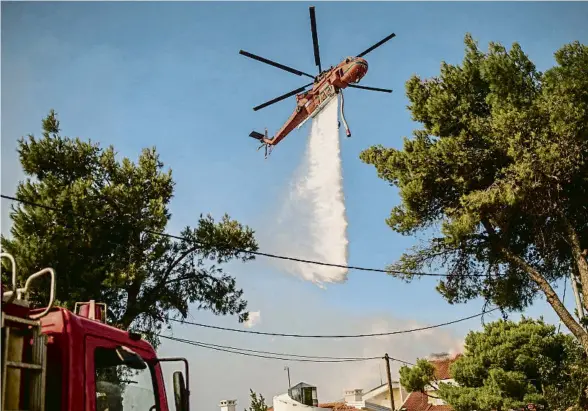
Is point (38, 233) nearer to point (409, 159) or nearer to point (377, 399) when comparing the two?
point (409, 159)

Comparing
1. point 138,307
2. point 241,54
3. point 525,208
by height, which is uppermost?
point 241,54

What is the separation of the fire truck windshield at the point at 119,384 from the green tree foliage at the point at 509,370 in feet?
61.3

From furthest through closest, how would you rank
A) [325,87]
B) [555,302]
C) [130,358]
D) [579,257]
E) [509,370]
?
[509,370], [325,87], [555,302], [579,257], [130,358]

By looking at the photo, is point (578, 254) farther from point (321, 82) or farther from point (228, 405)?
point (228, 405)

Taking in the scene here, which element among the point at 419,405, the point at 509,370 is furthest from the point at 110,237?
the point at 419,405

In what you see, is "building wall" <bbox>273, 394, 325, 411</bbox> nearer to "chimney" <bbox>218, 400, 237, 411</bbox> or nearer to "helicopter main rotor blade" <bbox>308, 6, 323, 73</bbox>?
"chimney" <bbox>218, 400, 237, 411</bbox>

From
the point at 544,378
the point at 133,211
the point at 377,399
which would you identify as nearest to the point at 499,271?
the point at 544,378

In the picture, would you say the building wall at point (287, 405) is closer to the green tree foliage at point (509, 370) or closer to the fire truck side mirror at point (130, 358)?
the green tree foliage at point (509, 370)

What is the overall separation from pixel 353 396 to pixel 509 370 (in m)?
11.2

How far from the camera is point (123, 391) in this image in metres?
4.71

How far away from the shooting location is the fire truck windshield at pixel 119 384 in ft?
14.6

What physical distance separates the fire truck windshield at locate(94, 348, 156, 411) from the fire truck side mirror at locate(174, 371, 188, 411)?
25 centimetres

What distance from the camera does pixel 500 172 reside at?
17312mm

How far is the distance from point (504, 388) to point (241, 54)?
746 inches
